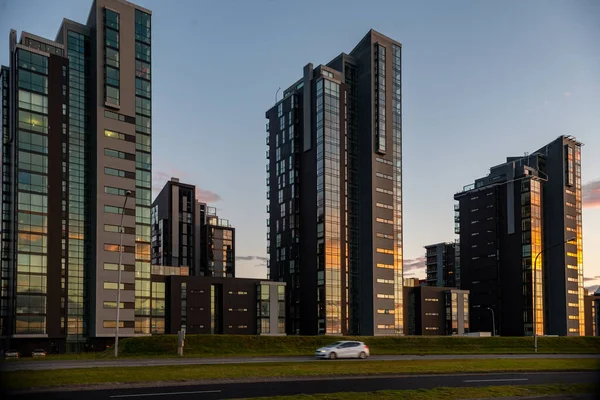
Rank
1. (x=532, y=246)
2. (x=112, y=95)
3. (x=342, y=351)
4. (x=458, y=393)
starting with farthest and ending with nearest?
(x=532, y=246)
(x=112, y=95)
(x=342, y=351)
(x=458, y=393)

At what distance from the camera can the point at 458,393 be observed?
70.5ft

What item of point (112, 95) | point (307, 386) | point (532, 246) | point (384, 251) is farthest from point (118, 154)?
point (532, 246)

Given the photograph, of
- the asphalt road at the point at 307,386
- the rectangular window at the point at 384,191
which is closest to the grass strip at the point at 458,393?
the asphalt road at the point at 307,386

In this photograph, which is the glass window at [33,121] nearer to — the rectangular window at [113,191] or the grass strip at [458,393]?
the rectangular window at [113,191]

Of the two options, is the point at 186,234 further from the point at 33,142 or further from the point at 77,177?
the point at 33,142

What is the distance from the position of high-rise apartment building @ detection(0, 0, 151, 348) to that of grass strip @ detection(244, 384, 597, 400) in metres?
76.9

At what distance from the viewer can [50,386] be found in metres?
22.3

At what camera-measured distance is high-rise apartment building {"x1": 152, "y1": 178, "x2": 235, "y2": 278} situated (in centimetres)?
16125

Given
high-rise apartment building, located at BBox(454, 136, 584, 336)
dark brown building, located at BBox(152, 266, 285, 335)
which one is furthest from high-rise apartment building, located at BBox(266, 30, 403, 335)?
high-rise apartment building, located at BBox(454, 136, 584, 336)

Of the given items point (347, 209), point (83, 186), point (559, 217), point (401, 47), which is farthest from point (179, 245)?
point (559, 217)

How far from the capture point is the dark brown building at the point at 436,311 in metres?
143

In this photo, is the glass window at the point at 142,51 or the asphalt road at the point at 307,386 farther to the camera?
the glass window at the point at 142,51

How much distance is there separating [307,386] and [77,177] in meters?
78.5

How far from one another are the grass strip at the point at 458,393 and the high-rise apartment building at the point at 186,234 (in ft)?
474
